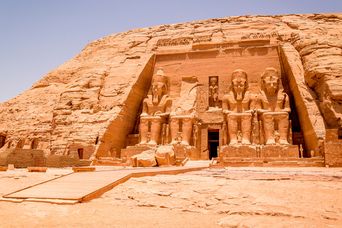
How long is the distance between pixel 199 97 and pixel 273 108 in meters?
4.03

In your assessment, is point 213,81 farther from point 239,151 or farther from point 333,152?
point 333,152

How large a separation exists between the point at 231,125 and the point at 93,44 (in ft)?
42.7

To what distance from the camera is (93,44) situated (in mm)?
24125

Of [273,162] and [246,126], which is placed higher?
[246,126]

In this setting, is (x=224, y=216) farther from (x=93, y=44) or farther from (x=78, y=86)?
(x=93, y=44)

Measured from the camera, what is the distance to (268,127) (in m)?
15.9

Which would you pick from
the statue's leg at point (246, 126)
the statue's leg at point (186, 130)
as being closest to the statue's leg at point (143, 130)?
the statue's leg at point (186, 130)

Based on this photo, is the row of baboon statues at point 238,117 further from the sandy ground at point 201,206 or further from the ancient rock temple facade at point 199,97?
the sandy ground at point 201,206

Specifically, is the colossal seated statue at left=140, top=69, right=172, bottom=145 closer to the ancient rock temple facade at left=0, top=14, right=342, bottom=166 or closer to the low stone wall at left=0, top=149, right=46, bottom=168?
the ancient rock temple facade at left=0, top=14, right=342, bottom=166

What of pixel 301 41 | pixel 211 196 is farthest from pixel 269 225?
pixel 301 41

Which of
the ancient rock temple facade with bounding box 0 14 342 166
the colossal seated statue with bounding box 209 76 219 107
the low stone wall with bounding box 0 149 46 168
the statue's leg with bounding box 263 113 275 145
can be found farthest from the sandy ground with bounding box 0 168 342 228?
the colossal seated statue with bounding box 209 76 219 107

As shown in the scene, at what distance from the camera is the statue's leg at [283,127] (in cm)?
1557

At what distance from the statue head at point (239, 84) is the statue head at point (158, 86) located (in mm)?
3835

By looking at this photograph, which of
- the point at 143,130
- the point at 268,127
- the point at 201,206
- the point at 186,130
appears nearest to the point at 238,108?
the point at 268,127
